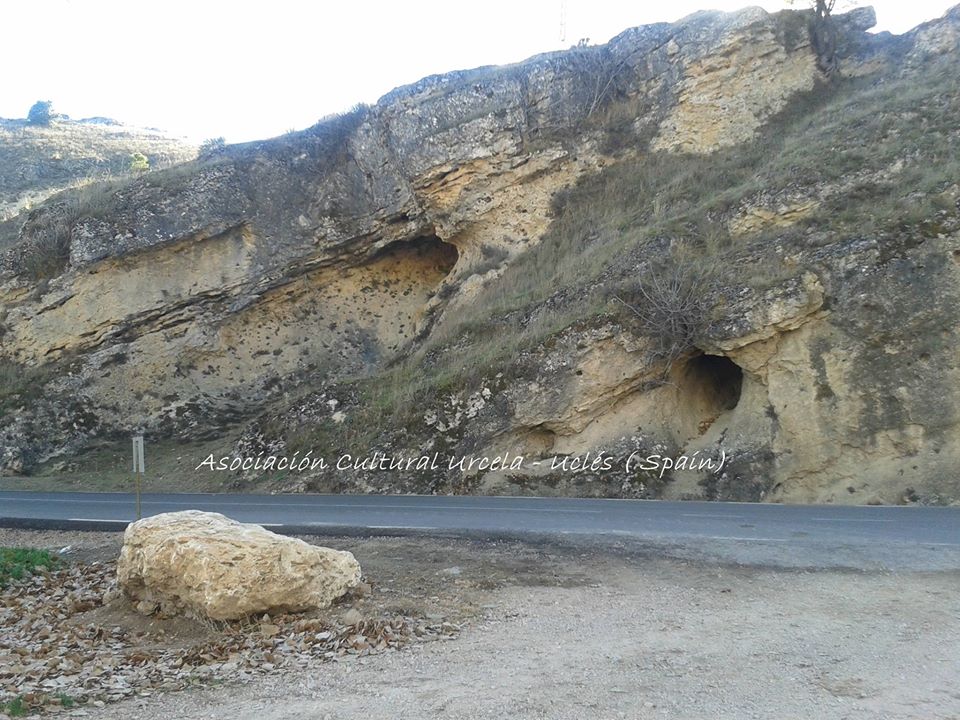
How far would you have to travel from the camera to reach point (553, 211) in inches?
1074

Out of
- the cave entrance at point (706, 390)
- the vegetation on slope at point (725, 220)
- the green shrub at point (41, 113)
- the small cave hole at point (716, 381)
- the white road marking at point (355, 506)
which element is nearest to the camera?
the white road marking at point (355, 506)

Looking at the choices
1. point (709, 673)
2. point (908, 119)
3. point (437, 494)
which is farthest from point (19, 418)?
point (908, 119)

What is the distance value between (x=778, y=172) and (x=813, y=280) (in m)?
4.57

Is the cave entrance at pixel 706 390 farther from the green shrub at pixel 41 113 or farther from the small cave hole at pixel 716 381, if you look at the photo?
the green shrub at pixel 41 113

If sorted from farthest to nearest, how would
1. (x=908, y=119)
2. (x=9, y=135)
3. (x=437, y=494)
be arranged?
1. (x=9, y=135)
2. (x=908, y=119)
3. (x=437, y=494)

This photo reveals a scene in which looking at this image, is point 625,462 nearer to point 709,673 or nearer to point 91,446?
point 709,673

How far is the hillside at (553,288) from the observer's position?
643 inches

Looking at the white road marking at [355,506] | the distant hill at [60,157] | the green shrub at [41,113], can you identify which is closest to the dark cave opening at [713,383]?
the white road marking at [355,506]

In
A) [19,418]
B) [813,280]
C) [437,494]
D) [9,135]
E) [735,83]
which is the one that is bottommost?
[437,494]

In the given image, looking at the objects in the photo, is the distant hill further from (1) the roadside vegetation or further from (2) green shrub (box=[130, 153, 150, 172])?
(1) the roadside vegetation

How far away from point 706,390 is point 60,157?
48.8 meters

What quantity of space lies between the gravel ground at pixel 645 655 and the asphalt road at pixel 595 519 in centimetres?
150

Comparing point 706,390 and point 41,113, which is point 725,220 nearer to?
point 706,390

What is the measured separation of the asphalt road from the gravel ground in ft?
4.92
